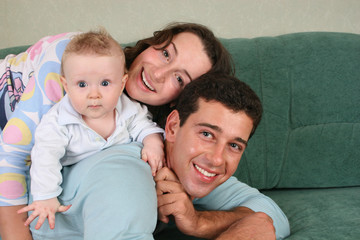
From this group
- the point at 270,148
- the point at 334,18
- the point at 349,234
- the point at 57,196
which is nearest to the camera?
the point at 57,196

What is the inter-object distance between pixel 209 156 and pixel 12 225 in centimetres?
78

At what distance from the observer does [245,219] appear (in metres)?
1.38

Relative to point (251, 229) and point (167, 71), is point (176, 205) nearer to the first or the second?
point (251, 229)

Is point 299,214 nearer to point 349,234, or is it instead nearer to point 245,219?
point 349,234

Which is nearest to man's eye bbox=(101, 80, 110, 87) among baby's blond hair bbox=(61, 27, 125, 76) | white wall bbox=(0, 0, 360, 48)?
baby's blond hair bbox=(61, 27, 125, 76)

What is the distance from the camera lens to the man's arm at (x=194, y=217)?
1327 millimetres

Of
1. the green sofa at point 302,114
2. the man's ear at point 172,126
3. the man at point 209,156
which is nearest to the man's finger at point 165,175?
the man at point 209,156

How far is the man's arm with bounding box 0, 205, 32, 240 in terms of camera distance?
4.48 ft

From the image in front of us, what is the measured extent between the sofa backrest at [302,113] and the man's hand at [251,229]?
95 centimetres

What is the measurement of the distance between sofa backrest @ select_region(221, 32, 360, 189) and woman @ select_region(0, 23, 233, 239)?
2.16 ft

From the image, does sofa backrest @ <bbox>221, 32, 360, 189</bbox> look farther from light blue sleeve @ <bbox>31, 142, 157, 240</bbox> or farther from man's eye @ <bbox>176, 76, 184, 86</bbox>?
light blue sleeve @ <bbox>31, 142, 157, 240</bbox>

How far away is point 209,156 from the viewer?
1362 mm

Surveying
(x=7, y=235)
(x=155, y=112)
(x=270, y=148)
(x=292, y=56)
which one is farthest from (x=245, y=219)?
(x=292, y=56)

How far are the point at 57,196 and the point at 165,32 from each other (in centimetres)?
92
